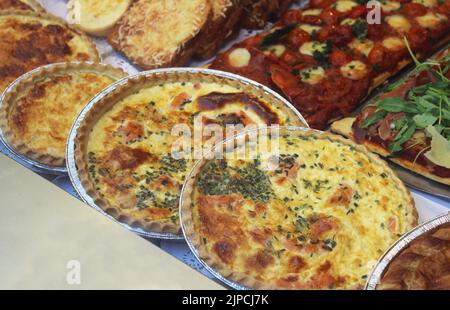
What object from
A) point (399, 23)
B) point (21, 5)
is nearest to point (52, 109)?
point (21, 5)

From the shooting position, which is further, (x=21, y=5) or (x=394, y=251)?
(x=21, y=5)

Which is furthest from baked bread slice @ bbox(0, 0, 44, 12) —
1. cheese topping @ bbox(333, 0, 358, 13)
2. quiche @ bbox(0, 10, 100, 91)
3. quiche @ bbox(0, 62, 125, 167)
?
cheese topping @ bbox(333, 0, 358, 13)

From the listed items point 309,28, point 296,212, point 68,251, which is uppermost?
point 309,28

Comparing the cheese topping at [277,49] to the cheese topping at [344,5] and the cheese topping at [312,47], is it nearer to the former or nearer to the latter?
the cheese topping at [312,47]

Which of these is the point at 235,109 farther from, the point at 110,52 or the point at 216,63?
the point at 110,52

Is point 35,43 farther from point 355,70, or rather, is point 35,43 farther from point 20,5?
point 355,70

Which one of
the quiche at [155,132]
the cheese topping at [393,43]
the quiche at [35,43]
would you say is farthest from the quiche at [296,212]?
the quiche at [35,43]
